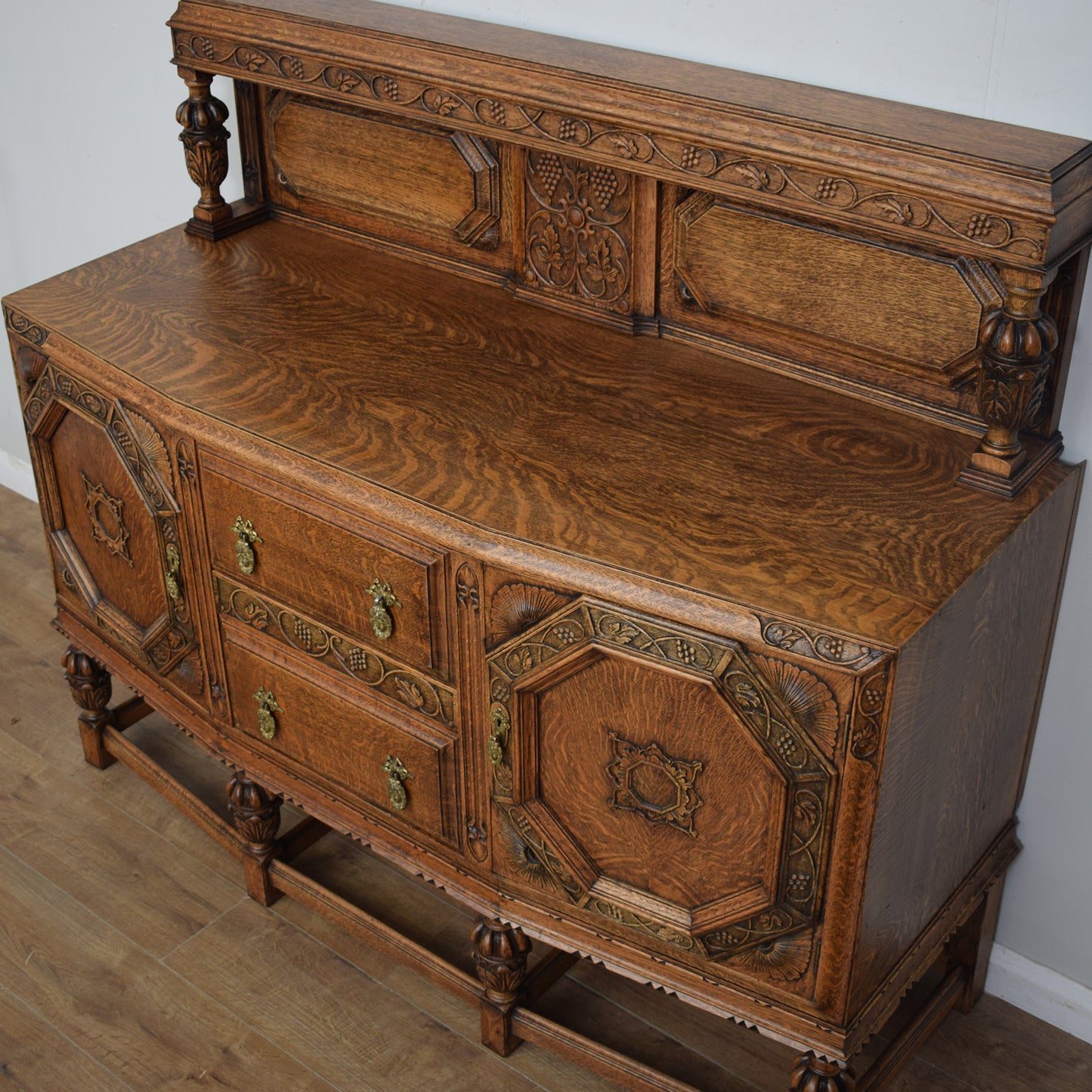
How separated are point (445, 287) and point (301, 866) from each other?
49.2 inches

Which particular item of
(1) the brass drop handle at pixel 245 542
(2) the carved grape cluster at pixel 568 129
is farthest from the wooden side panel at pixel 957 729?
(1) the brass drop handle at pixel 245 542

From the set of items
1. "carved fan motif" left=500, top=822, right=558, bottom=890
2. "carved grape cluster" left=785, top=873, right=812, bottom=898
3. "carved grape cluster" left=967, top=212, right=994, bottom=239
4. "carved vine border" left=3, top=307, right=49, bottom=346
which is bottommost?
"carved fan motif" left=500, top=822, right=558, bottom=890

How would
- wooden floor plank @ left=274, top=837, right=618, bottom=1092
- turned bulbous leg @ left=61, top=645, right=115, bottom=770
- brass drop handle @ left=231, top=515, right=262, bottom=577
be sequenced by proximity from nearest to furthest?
brass drop handle @ left=231, top=515, right=262, bottom=577, wooden floor plank @ left=274, top=837, right=618, bottom=1092, turned bulbous leg @ left=61, top=645, right=115, bottom=770

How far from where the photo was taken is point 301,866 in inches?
115

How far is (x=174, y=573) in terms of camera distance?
2477 mm

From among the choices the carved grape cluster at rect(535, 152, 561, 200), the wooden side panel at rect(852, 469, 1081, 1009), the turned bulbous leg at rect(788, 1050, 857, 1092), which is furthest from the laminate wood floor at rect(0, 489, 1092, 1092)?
the carved grape cluster at rect(535, 152, 561, 200)

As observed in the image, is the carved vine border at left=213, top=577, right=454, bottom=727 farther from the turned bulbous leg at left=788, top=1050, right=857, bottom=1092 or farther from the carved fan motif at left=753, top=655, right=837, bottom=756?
the turned bulbous leg at left=788, top=1050, right=857, bottom=1092

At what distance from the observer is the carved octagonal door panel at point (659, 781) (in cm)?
181

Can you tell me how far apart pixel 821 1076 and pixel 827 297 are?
1.17m

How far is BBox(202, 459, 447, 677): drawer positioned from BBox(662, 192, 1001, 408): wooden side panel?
25.9 inches

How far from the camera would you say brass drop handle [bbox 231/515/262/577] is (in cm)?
227

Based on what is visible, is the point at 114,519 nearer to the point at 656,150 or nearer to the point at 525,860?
the point at 525,860

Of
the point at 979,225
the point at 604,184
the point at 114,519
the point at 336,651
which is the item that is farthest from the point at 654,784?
the point at 114,519

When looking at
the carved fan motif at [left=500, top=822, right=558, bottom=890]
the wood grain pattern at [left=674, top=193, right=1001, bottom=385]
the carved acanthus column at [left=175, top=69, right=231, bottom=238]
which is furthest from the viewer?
the carved acanthus column at [left=175, top=69, right=231, bottom=238]
